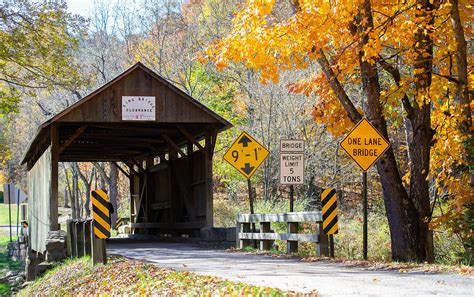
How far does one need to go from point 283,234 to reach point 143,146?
10.8m

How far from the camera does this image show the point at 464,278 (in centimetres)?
945

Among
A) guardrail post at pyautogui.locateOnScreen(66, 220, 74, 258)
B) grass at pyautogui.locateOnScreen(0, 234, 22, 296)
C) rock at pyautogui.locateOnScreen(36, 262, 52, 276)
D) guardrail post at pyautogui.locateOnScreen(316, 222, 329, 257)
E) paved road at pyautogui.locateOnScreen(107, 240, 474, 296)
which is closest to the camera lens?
paved road at pyautogui.locateOnScreen(107, 240, 474, 296)

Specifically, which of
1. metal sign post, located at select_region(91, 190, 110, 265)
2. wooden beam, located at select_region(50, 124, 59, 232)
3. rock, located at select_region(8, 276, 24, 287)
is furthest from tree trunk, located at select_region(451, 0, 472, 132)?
rock, located at select_region(8, 276, 24, 287)

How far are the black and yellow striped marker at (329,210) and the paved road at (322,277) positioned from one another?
40.2 inches

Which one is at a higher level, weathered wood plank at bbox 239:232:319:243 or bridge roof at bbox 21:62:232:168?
bridge roof at bbox 21:62:232:168

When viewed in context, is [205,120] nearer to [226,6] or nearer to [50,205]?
[50,205]

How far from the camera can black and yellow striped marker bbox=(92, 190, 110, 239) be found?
13.4 meters

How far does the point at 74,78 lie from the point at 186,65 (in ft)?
40.3

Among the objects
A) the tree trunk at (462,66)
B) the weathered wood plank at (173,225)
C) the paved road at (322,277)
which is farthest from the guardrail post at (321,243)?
the weathered wood plank at (173,225)

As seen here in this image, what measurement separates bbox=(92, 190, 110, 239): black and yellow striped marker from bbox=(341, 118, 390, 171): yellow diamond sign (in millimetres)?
4571

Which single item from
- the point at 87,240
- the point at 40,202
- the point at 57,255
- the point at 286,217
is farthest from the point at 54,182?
the point at 286,217

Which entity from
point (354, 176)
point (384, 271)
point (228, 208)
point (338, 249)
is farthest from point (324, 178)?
point (384, 271)

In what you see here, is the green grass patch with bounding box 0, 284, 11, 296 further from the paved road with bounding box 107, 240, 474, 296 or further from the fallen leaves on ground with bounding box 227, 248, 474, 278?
the fallen leaves on ground with bounding box 227, 248, 474, 278

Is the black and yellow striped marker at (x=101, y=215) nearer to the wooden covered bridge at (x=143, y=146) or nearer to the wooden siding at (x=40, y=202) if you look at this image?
the wooden covered bridge at (x=143, y=146)
